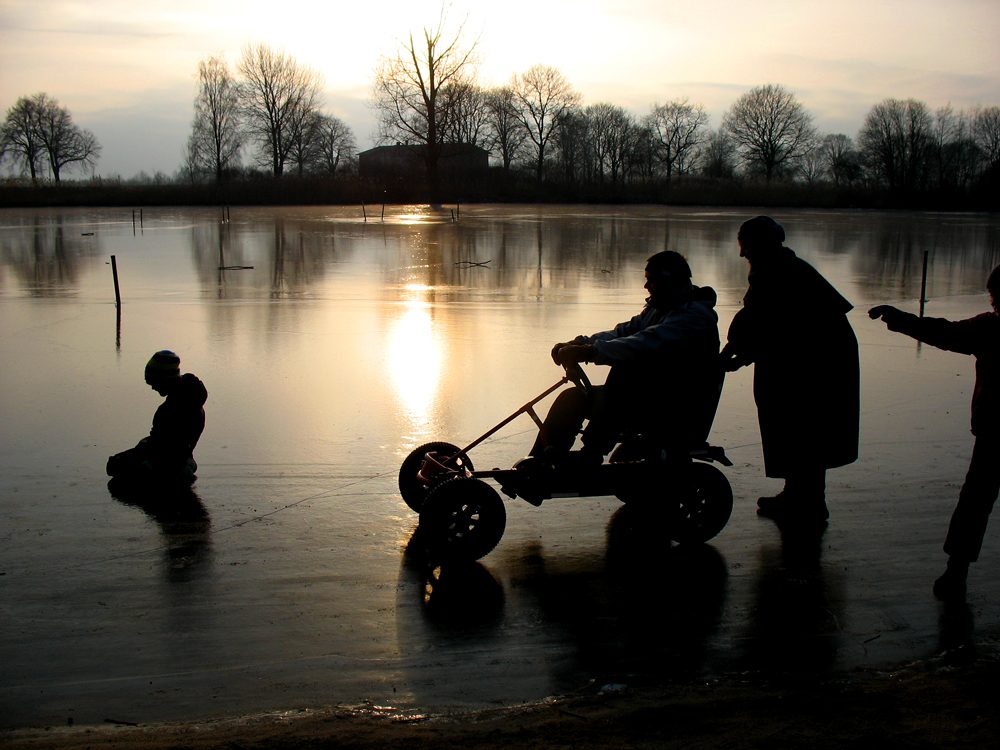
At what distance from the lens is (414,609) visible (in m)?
3.86

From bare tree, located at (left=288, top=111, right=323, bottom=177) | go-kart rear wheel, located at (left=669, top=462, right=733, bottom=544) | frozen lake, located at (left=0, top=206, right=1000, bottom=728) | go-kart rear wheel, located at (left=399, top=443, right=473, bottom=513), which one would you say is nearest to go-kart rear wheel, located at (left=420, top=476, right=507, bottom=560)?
frozen lake, located at (left=0, top=206, right=1000, bottom=728)

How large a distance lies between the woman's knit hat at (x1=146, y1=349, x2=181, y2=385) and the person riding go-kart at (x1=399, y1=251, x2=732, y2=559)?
200cm

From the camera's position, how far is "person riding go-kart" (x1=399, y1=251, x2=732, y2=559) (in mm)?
4254

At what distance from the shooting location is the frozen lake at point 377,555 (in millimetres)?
3367

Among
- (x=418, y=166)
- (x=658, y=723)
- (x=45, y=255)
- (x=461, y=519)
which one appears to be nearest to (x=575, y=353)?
(x=461, y=519)

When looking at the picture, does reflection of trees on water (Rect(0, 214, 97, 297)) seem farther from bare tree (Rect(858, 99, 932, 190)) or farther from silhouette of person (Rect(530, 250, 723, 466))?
bare tree (Rect(858, 99, 932, 190))

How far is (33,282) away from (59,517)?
13.1 meters

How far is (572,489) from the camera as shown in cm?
434

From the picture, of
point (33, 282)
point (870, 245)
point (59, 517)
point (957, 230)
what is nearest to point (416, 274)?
point (33, 282)

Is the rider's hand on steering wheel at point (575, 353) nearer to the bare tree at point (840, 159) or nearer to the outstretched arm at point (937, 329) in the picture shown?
the outstretched arm at point (937, 329)

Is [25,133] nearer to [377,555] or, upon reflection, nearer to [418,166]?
[418,166]

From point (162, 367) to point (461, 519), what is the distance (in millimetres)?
2381

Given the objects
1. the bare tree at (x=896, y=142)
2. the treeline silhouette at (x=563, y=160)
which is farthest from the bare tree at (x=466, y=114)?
the bare tree at (x=896, y=142)

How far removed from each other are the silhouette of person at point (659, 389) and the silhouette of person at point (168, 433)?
2345 mm
